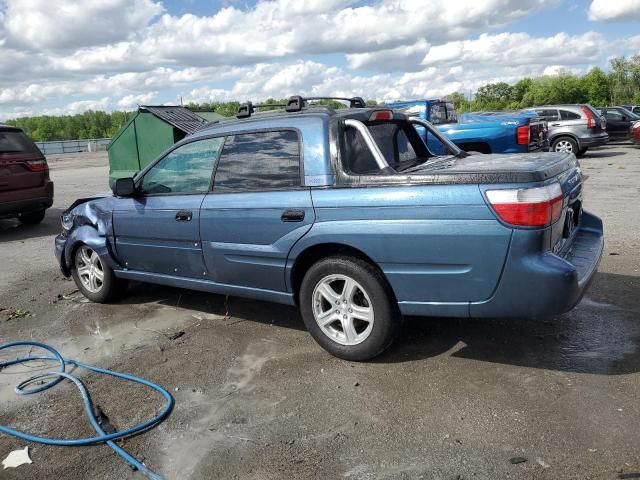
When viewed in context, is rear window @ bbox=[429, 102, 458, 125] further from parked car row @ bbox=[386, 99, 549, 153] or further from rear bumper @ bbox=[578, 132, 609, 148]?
rear bumper @ bbox=[578, 132, 609, 148]

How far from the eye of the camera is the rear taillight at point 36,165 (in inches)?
373

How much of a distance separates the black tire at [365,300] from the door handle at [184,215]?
115 cm

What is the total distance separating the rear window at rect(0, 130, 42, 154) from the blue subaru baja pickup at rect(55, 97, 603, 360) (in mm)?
5121

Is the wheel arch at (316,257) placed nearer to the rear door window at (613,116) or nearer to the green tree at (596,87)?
the rear door window at (613,116)

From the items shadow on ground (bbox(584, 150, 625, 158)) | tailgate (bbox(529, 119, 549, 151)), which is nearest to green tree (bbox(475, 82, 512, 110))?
shadow on ground (bbox(584, 150, 625, 158))

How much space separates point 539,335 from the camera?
4.25 m

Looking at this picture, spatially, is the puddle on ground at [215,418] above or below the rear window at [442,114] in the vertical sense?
below

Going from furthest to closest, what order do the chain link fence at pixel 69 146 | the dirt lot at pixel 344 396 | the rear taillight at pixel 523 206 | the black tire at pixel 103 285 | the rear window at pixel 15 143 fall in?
1. the chain link fence at pixel 69 146
2. the rear window at pixel 15 143
3. the black tire at pixel 103 285
4. the rear taillight at pixel 523 206
5. the dirt lot at pixel 344 396

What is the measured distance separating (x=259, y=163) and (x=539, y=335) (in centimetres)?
246

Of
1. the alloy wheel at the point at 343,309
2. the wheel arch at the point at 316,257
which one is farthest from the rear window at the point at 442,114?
the alloy wheel at the point at 343,309

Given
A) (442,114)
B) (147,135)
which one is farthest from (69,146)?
(442,114)

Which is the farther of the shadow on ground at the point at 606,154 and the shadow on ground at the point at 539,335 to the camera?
the shadow on ground at the point at 606,154

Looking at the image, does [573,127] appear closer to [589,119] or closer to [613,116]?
[589,119]

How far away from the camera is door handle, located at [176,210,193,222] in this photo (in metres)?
4.56
